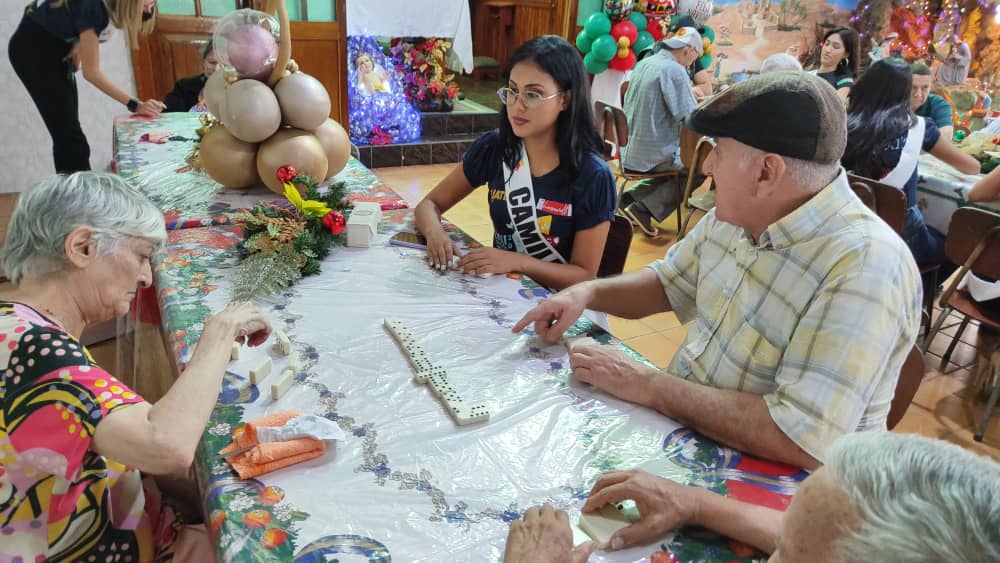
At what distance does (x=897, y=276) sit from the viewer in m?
1.06

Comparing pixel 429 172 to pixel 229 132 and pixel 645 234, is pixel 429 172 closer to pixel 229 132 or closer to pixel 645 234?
pixel 645 234

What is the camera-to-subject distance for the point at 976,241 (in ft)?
8.59

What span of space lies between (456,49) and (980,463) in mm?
5914

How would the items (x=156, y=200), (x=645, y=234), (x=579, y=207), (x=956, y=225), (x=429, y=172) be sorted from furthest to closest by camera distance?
(x=429, y=172)
(x=645, y=234)
(x=956, y=225)
(x=156, y=200)
(x=579, y=207)

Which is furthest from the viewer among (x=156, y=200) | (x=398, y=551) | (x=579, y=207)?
(x=156, y=200)

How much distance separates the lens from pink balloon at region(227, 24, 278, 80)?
2.21 meters

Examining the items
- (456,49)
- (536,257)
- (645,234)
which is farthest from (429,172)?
(536,257)

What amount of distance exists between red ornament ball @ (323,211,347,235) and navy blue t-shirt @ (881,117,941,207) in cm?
256

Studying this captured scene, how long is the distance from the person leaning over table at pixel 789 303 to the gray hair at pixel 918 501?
486mm

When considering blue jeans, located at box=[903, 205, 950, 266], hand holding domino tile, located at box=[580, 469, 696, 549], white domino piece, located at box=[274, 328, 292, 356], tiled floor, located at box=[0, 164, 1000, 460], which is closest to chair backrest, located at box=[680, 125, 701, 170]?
tiled floor, located at box=[0, 164, 1000, 460]

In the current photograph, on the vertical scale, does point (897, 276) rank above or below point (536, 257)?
above

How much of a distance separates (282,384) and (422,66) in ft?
17.8

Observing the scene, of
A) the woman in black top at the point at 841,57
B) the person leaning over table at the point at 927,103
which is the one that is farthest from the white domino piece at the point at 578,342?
the woman in black top at the point at 841,57

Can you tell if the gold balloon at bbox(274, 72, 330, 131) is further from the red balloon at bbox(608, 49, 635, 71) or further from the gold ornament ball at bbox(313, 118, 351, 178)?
the red balloon at bbox(608, 49, 635, 71)
